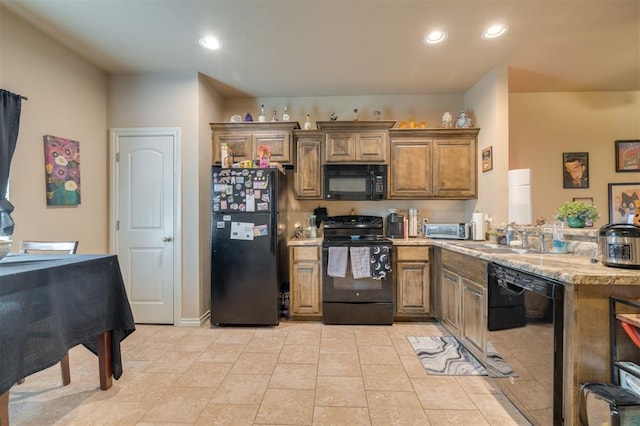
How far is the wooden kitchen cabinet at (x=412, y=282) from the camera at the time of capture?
3094mm

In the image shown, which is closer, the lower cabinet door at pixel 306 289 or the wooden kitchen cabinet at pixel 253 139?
the lower cabinet door at pixel 306 289

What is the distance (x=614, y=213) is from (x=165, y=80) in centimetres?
548

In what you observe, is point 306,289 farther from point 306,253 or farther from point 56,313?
point 56,313

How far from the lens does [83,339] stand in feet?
5.59

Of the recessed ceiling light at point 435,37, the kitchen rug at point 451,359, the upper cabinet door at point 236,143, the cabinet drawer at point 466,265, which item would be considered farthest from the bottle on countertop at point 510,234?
the upper cabinet door at point 236,143

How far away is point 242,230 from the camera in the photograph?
9.73 feet

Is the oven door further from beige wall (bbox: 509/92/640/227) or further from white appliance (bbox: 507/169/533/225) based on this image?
beige wall (bbox: 509/92/640/227)

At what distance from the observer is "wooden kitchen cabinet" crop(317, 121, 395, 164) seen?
10.9 ft

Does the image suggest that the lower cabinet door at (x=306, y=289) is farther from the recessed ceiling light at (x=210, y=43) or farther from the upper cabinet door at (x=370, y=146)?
the recessed ceiling light at (x=210, y=43)

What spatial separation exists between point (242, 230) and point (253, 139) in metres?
1.13

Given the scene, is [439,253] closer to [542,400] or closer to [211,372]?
[542,400]

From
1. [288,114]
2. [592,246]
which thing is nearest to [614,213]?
[592,246]

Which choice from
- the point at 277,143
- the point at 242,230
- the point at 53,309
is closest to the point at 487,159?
the point at 277,143

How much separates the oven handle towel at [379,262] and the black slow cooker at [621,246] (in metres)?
1.72
